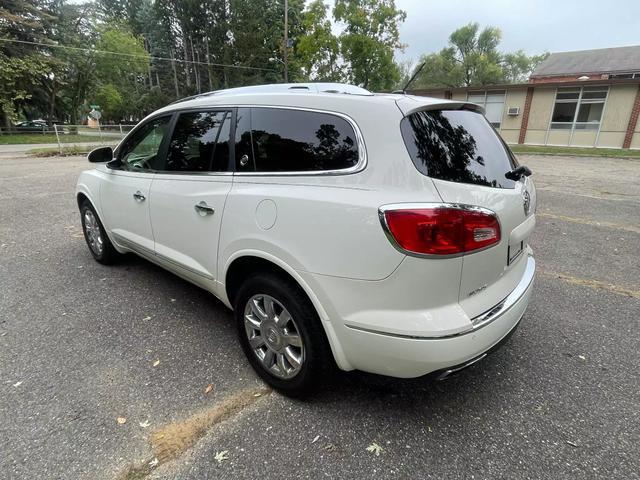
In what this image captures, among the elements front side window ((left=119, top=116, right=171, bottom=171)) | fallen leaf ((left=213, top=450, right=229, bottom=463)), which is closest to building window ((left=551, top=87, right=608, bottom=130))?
front side window ((left=119, top=116, right=171, bottom=171))

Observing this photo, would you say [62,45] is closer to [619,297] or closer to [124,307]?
[124,307]

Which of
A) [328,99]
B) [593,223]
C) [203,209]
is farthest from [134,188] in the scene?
[593,223]

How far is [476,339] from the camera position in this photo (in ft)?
5.96

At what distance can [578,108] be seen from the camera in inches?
920

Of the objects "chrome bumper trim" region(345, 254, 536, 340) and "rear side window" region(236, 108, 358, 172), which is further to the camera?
"rear side window" region(236, 108, 358, 172)

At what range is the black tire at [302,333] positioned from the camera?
2053 mm

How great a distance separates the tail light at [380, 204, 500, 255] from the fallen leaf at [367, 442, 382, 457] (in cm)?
106

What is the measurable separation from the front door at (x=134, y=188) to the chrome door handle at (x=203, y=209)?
786 mm

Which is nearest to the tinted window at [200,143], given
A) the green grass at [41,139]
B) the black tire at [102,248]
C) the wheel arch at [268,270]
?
the wheel arch at [268,270]

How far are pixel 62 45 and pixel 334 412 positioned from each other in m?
44.2

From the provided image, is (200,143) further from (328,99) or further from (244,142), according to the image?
(328,99)

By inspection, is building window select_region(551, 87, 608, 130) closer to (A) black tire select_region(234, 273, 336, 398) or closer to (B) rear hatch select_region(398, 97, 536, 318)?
(B) rear hatch select_region(398, 97, 536, 318)

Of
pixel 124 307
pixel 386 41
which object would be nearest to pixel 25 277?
pixel 124 307

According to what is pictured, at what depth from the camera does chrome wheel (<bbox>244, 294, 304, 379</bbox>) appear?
7.20 feet
